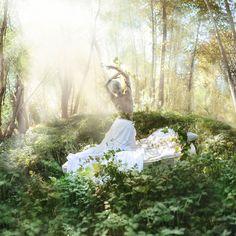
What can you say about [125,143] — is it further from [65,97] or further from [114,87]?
[65,97]

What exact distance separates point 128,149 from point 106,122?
1848 mm

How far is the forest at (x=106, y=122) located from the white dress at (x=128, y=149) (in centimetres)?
14

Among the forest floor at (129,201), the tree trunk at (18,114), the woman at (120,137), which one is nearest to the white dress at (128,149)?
the woman at (120,137)

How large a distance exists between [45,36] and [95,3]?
288cm

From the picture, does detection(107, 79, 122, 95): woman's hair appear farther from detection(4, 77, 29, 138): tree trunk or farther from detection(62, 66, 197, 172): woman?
detection(4, 77, 29, 138): tree trunk

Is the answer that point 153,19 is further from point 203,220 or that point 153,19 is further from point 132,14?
point 203,220

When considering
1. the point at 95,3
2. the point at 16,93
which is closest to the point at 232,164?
the point at 16,93

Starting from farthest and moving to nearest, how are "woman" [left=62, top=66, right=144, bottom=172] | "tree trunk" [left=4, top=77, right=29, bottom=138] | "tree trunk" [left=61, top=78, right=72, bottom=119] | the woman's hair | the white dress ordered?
"tree trunk" [left=61, top=78, right=72, bottom=119], "tree trunk" [left=4, top=77, right=29, bottom=138], the woman's hair, "woman" [left=62, top=66, right=144, bottom=172], the white dress

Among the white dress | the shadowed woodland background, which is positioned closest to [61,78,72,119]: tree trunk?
the shadowed woodland background

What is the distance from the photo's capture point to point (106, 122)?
24.5 feet

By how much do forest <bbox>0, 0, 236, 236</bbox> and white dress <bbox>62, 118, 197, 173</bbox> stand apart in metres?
0.14

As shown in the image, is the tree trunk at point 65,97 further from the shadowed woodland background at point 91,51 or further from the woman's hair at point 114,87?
the woman's hair at point 114,87

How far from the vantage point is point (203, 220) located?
10.2 ft

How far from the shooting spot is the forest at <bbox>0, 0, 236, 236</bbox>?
3.30 m
